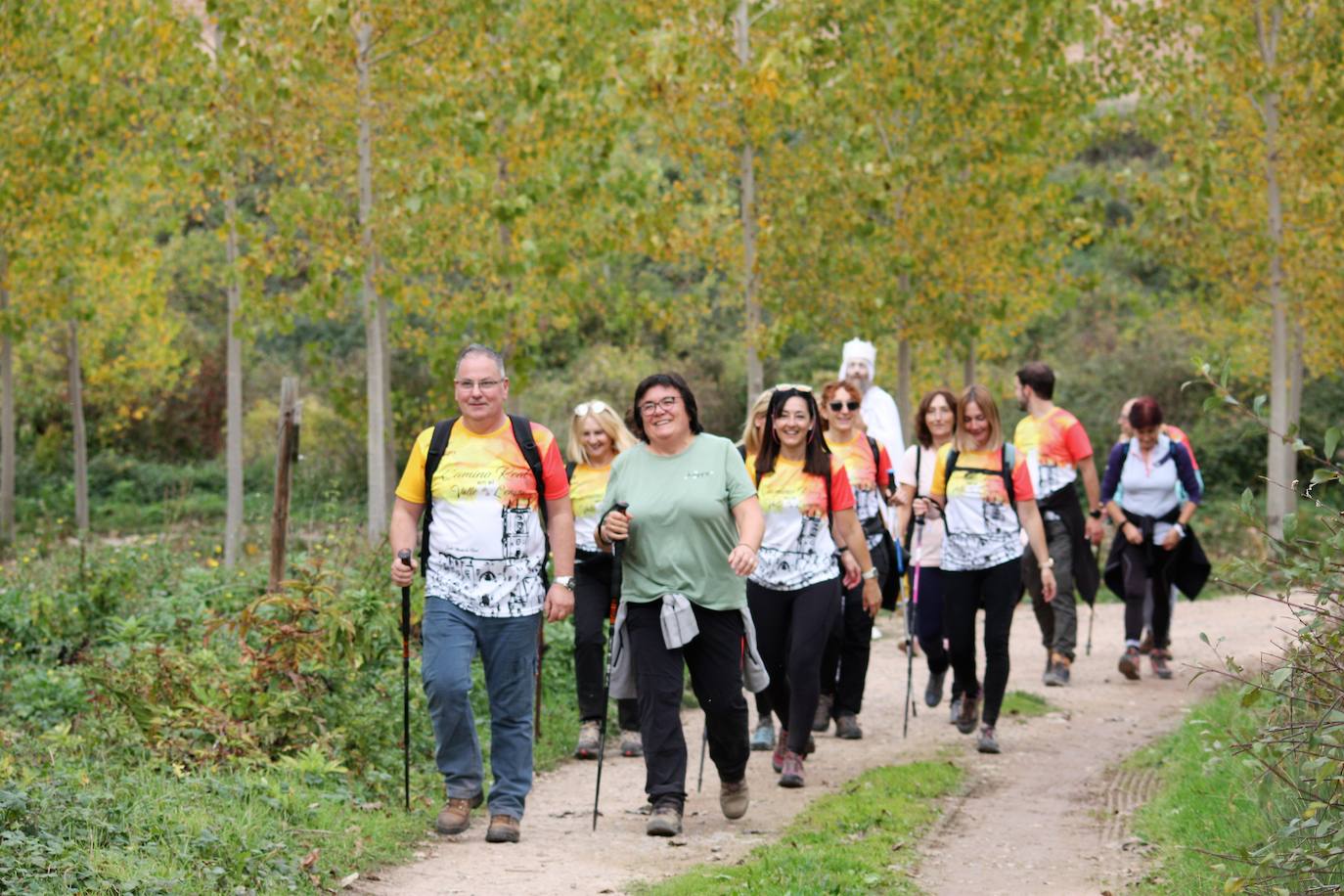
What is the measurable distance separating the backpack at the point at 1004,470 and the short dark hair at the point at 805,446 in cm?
138

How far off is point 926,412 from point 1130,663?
3.30m

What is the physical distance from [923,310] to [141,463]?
23.5 m

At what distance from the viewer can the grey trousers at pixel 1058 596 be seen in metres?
12.3

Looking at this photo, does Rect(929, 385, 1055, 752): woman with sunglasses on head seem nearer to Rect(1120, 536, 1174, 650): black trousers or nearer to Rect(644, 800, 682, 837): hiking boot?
Rect(644, 800, 682, 837): hiking boot

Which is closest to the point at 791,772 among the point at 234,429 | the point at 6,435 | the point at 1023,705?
the point at 1023,705

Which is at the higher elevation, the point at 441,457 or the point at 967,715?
the point at 441,457

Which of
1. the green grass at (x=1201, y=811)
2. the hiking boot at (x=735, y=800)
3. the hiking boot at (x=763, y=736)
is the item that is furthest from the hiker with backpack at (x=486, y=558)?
the green grass at (x=1201, y=811)

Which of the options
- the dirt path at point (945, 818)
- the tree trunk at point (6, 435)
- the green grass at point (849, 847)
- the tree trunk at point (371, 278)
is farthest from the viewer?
the tree trunk at point (6, 435)

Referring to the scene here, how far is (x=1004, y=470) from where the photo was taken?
9.90 metres

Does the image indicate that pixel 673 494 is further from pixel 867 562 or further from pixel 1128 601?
pixel 1128 601

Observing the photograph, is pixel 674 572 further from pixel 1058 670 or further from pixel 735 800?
pixel 1058 670

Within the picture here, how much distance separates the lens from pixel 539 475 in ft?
24.8

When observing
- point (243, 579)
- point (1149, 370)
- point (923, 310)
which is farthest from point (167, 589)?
point (1149, 370)

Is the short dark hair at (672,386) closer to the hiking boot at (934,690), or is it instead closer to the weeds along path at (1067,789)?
the weeds along path at (1067,789)
